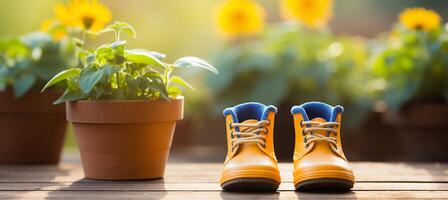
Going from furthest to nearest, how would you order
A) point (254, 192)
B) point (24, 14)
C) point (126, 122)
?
point (24, 14) → point (126, 122) → point (254, 192)

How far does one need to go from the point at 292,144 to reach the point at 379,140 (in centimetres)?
51

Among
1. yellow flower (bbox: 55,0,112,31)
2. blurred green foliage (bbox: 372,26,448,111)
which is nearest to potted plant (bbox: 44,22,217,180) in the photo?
yellow flower (bbox: 55,0,112,31)

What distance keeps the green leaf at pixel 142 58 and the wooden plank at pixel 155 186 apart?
0.31m

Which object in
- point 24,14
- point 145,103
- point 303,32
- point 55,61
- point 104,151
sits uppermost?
point 24,14

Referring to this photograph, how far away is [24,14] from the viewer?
182 inches

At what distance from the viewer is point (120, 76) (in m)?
1.91

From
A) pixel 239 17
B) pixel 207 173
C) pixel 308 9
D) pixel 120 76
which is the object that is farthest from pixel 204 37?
pixel 120 76

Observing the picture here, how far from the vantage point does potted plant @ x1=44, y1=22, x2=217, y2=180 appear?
1.83 meters

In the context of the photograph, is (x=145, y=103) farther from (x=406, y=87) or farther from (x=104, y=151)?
(x=406, y=87)

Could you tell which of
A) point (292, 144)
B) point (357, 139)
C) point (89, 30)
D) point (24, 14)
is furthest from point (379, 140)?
point (24, 14)

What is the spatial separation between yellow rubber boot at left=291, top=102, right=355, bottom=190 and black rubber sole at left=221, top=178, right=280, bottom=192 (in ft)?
0.22

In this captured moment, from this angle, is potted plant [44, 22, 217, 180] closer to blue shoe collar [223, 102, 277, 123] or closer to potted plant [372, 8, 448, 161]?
blue shoe collar [223, 102, 277, 123]

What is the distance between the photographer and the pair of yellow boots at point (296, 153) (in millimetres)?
1613

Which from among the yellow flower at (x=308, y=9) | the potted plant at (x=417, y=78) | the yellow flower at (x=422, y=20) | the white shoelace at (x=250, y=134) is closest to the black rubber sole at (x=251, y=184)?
the white shoelace at (x=250, y=134)
